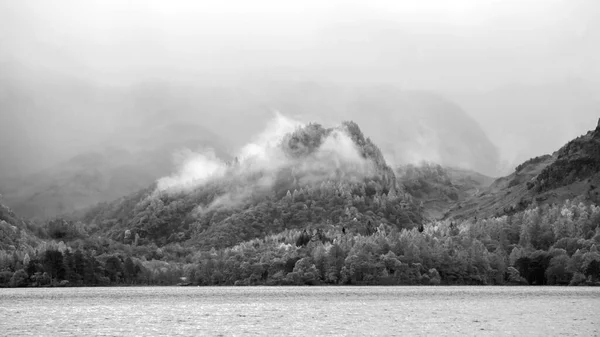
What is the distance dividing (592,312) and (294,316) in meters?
71.9

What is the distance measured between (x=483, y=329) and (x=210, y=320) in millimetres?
61914

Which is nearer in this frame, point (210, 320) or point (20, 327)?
point (20, 327)

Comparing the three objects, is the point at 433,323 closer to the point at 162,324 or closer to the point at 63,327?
the point at 162,324

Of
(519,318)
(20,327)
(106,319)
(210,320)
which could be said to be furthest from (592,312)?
(20,327)

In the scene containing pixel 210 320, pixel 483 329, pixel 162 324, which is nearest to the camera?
pixel 483 329

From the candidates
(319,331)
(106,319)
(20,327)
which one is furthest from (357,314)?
(20,327)

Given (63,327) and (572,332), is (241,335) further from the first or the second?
(572,332)

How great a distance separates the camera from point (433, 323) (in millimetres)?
167500

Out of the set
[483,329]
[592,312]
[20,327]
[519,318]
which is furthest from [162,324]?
[592,312]

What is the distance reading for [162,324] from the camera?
167250 millimetres

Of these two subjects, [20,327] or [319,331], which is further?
[20,327]

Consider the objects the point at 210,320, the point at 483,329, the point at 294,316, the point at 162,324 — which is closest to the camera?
the point at 483,329

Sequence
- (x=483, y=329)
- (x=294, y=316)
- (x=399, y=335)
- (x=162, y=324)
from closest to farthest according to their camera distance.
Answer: (x=399, y=335) → (x=483, y=329) → (x=162, y=324) → (x=294, y=316)

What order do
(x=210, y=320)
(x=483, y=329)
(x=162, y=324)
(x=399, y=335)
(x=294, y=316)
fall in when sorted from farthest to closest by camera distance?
(x=294, y=316)
(x=210, y=320)
(x=162, y=324)
(x=483, y=329)
(x=399, y=335)
